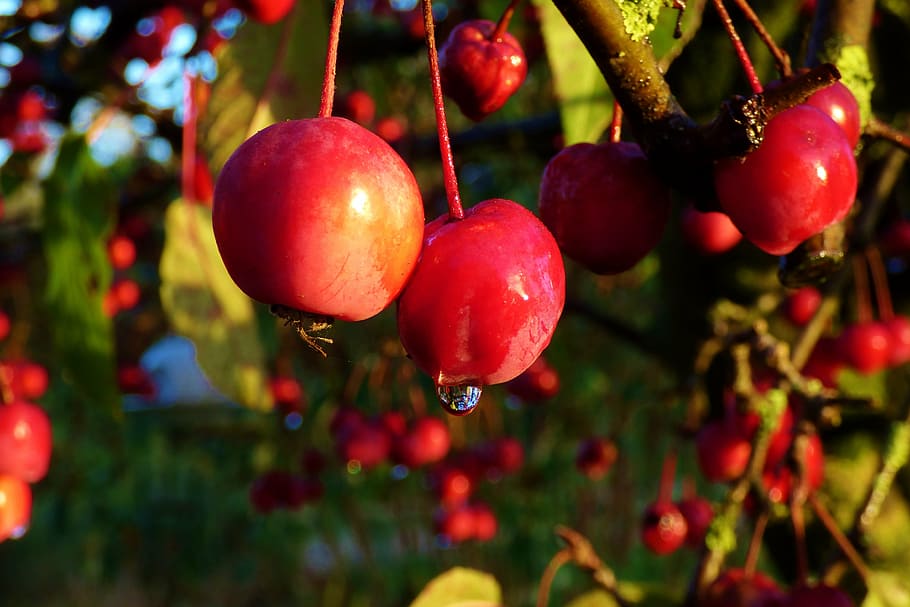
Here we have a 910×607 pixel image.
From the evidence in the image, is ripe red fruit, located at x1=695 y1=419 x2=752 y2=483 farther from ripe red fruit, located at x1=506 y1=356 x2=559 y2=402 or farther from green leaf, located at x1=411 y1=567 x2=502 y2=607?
ripe red fruit, located at x1=506 y1=356 x2=559 y2=402

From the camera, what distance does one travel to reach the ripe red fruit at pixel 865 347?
1.07 metres

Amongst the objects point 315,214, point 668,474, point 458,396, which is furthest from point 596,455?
point 315,214

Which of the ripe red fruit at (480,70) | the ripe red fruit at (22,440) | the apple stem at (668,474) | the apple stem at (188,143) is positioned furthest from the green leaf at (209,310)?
the apple stem at (668,474)

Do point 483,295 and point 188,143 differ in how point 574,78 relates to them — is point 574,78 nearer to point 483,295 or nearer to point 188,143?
point 483,295

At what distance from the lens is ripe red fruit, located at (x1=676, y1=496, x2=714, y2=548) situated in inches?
50.1

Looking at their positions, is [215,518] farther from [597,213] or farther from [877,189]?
[597,213]

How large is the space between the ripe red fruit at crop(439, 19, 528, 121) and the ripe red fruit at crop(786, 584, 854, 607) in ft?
1.46

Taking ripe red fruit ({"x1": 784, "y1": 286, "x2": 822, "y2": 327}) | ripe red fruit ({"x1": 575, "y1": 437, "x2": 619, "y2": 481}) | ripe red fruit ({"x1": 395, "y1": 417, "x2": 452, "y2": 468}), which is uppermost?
ripe red fruit ({"x1": 784, "y1": 286, "x2": 822, "y2": 327})

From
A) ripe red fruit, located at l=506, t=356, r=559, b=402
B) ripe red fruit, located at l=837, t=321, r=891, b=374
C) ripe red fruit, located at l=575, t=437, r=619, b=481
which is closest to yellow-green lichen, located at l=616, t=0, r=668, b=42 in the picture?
ripe red fruit, located at l=837, t=321, r=891, b=374

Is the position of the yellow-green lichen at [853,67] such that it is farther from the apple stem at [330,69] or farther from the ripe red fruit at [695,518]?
the ripe red fruit at [695,518]

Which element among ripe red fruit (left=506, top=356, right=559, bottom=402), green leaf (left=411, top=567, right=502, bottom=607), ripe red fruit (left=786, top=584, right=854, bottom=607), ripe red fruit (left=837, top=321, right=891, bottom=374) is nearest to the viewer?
ripe red fruit (left=786, top=584, right=854, bottom=607)

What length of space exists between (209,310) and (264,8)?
1.03 feet

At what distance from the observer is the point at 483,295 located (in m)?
0.35

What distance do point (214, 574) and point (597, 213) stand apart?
15.0ft
